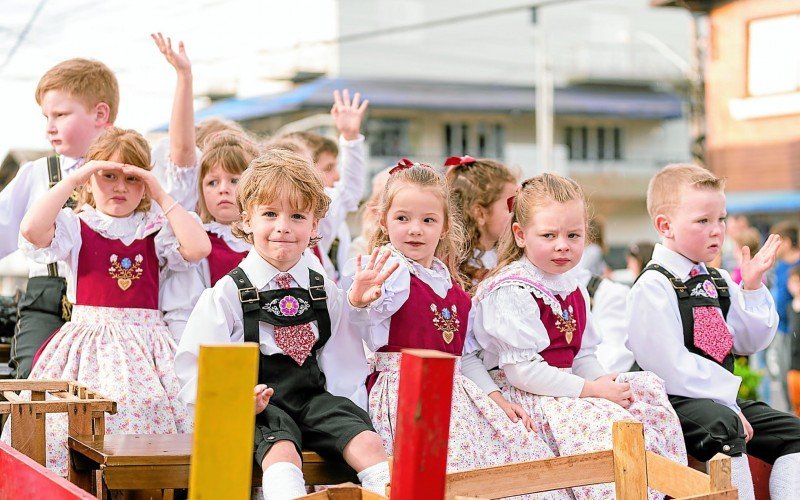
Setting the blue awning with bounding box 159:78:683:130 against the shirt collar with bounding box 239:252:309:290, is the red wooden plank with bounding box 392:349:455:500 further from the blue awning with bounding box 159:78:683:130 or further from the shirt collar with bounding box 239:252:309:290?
the blue awning with bounding box 159:78:683:130

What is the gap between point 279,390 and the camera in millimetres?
3434

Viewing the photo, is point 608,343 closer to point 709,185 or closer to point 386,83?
point 709,185

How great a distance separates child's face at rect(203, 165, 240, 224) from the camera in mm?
4262

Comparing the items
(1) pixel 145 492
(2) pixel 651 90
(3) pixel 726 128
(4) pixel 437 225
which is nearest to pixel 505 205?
(4) pixel 437 225

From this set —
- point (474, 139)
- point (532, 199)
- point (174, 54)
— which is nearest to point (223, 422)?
point (532, 199)

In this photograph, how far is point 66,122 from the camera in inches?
170

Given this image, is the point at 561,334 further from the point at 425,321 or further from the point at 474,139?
the point at 474,139

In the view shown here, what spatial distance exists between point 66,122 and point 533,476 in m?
2.54

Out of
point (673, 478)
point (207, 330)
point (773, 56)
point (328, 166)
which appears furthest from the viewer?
point (773, 56)

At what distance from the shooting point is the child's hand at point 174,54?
13.6 ft

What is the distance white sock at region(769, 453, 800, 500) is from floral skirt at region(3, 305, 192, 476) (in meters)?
2.22

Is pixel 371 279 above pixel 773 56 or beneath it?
beneath

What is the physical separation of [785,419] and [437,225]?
1.57m

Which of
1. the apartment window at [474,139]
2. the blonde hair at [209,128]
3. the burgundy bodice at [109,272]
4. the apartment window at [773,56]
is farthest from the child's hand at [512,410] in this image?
the apartment window at [474,139]
